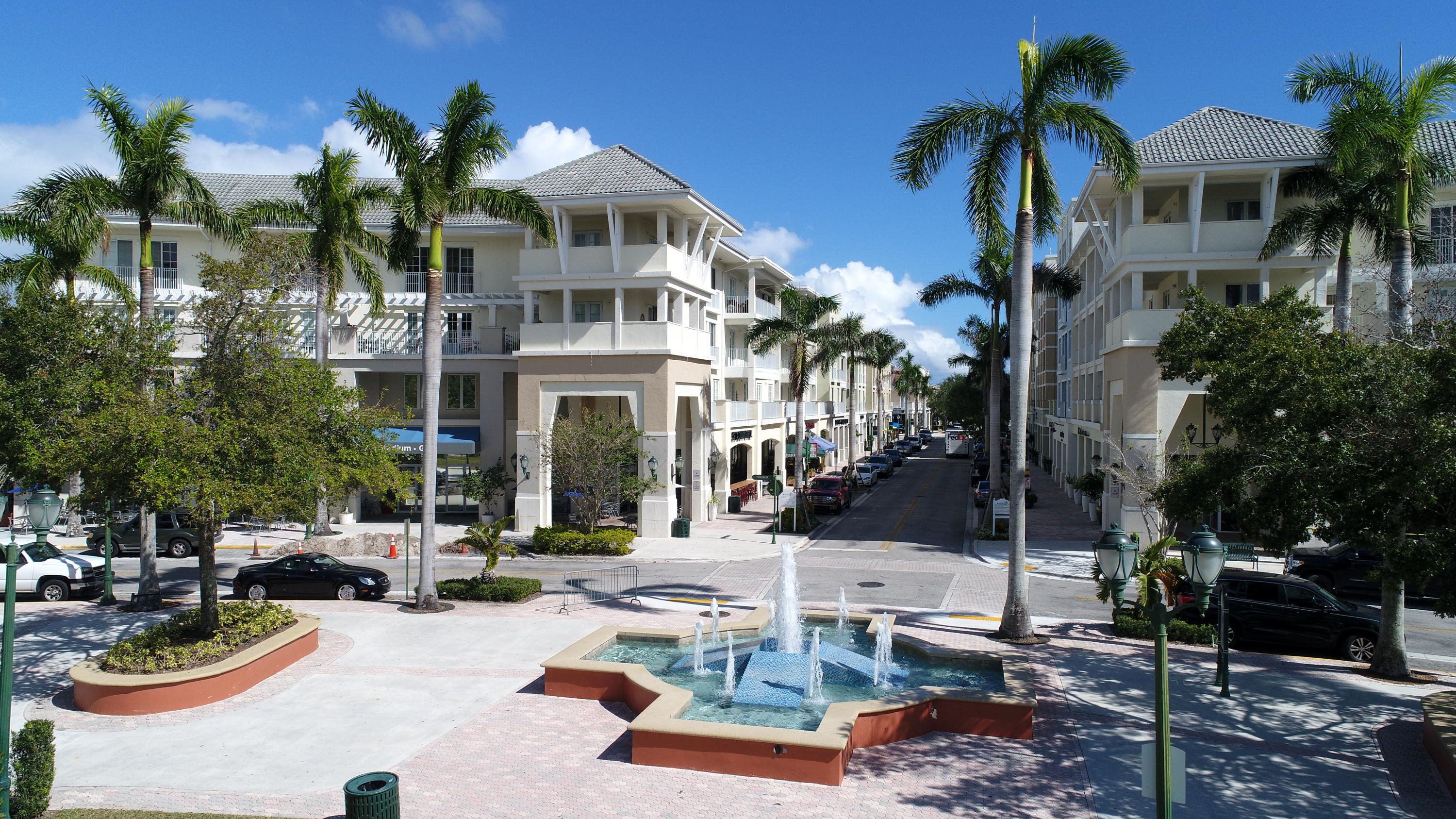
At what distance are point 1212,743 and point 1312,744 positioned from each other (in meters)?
1.38

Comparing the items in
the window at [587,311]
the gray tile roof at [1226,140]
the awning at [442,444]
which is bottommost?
the awning at [442,444]

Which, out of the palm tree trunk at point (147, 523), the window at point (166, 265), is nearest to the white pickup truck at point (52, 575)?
the palm tree trunk at point (147, 523)

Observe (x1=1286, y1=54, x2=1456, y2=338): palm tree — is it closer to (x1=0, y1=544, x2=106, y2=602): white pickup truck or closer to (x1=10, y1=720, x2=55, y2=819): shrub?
(x1=10, y1=720, x2=55, y2=819): shrub

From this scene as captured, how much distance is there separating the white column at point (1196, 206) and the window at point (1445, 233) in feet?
27.8

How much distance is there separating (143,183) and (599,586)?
14919 mm

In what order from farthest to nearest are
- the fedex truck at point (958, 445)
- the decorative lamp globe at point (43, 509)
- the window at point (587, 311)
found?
the fedex truck at point (958, 445), the window at point (587, 311), the decorative lamp globe at point (43, 509)

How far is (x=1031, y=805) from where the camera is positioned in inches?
392

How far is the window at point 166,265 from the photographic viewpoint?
119ft

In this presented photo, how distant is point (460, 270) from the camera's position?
123 feet

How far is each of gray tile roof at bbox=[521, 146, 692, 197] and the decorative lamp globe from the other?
22143 millimetres

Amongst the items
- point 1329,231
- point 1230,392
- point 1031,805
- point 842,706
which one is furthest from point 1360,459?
point 1329,231

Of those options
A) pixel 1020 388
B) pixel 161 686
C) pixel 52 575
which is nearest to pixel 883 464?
pixel 1020 388

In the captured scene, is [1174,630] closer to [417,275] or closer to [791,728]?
[791,728]

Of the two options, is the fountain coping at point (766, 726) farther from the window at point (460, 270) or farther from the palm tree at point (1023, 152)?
the window at point (460, 270)
